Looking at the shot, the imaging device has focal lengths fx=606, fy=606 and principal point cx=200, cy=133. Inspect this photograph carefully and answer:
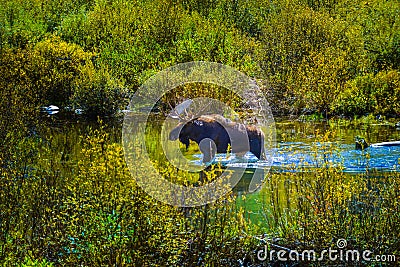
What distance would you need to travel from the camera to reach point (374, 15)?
37.9m

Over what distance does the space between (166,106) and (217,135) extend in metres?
13.0

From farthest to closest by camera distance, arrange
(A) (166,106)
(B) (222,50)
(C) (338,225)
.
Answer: (B) (222,50) → (A) (166,106) → (C) (338,225)

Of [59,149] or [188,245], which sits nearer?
[188,245]

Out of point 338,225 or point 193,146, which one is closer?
point 338,225

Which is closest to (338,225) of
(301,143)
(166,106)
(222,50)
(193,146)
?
(193,146)

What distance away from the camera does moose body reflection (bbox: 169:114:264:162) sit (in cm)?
1559

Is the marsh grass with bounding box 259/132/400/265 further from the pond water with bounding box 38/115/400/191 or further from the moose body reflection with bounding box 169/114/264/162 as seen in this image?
the moose body reflection with bounding box 169/114/264/162

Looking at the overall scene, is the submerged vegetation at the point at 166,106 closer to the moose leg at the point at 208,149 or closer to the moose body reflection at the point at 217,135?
the moose body reflection at the point at 217,135

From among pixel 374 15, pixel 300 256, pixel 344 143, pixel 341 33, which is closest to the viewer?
pixel 300 256

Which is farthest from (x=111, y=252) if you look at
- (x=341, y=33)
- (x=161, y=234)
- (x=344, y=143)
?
(x=341, y=33)

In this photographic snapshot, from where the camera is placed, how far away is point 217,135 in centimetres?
1590

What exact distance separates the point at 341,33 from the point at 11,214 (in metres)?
29.0

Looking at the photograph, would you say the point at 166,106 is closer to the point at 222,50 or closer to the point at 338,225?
the point at 222,50

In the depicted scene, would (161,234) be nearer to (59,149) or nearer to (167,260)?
(167,260)
